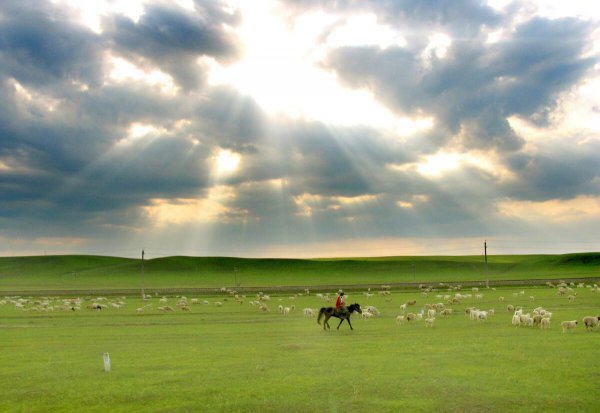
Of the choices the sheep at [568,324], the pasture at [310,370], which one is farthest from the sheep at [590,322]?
the sheep at [568,324]

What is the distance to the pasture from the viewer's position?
567 inches

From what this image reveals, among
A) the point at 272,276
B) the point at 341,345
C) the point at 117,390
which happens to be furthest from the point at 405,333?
the point at 272,276

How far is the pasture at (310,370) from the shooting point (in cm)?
1441

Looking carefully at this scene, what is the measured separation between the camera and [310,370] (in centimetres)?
1855

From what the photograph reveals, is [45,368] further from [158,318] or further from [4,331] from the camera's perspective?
[158,318]

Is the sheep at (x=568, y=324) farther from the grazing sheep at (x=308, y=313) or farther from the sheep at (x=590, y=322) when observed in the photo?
the grazing sheep at (x=308, y=313)

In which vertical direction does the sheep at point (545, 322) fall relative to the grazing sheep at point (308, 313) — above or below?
above

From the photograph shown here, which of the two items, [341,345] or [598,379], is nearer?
[598,379]

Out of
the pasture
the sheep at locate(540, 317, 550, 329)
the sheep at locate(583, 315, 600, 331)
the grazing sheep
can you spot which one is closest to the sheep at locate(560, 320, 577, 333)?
the pasture

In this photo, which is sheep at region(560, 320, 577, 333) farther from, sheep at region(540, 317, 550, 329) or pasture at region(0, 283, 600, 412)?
sheep at region(540, 317, 550, 329)

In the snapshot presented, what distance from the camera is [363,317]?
135ft

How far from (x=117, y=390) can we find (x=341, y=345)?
11.7 m

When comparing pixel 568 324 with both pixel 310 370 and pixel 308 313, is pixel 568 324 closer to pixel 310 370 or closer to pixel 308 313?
pixel 310 370

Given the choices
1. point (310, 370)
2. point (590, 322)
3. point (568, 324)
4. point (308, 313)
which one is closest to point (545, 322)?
point (568, 324)
